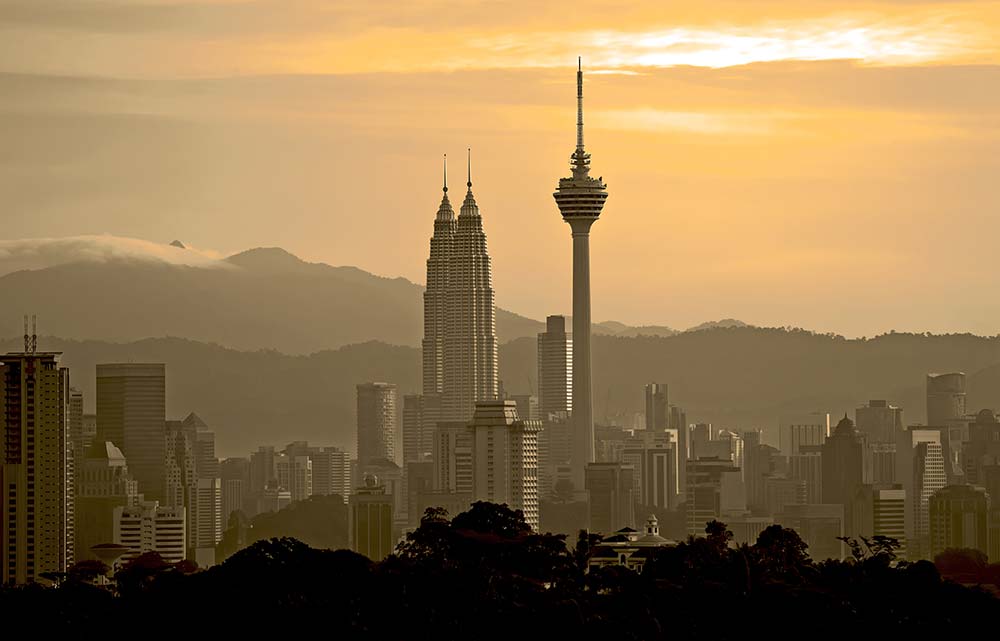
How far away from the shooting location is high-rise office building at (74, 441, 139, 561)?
152 metres

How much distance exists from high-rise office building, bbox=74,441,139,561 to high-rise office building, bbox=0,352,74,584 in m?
3.44

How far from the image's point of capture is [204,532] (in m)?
192

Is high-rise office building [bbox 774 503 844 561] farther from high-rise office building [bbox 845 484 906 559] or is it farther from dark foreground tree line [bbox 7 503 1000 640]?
dark foreground tree line [bbox 7 503 1000 640]

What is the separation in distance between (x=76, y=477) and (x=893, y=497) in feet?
238

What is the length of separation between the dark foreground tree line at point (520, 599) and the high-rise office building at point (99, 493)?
8116cm

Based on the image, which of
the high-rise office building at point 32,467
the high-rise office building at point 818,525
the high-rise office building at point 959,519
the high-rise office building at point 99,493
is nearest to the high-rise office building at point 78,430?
the high-rise office building at point 99,493

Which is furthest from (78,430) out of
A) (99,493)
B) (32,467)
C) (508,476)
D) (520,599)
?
(520,599)

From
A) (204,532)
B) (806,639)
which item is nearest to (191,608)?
(806,639)

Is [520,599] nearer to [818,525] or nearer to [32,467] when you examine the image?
[32,467]

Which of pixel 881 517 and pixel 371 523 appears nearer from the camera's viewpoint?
pixel 371 523

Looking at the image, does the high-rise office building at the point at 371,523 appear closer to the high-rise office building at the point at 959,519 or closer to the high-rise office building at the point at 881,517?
the high-rise office building at the point at 881,517

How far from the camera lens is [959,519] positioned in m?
182

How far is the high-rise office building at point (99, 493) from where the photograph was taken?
152 metres

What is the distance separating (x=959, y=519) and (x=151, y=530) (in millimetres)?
62594
